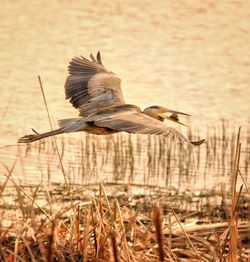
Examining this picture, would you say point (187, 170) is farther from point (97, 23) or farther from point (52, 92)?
point (97, 23)

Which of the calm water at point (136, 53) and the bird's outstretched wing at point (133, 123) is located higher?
the calm water at point (136, 53)

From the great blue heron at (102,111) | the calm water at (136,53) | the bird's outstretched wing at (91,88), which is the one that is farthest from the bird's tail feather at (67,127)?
the calm water at (136,53)

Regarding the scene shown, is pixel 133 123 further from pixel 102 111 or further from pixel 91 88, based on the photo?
pixel 91 88

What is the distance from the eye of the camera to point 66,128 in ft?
22.0

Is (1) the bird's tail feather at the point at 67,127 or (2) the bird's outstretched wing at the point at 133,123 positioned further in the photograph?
(1) the bird's tail feather at the point at 67,127

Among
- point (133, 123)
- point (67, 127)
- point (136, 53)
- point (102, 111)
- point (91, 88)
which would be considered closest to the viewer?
point (133, 123)

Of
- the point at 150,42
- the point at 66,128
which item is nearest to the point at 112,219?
the point at 66,128

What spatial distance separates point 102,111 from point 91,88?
816 millimetres

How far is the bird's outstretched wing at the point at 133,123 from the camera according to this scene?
6.22 m

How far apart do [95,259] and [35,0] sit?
1261 cm

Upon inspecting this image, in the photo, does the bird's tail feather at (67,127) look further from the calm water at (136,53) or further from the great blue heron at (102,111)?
the calm water at (136,53)

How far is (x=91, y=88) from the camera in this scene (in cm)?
787

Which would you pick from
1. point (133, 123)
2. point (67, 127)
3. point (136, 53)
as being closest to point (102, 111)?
point (67, 127)

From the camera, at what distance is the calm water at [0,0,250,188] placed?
11.6 metres
